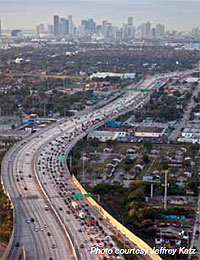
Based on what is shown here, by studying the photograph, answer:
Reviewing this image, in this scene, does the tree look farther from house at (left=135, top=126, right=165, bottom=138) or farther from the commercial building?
the commercial building

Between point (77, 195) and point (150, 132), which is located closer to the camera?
point (77, 195)

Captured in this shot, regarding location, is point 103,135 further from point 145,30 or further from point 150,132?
point 145,30

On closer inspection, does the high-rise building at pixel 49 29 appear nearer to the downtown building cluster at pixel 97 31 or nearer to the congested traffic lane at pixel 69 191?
the downtown building cluster at pixel 97 31

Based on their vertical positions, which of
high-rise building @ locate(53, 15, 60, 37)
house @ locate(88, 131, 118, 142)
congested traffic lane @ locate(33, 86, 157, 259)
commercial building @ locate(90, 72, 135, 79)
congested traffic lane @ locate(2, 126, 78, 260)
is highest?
high-rise building @ locate(53, 15, 60, 37)

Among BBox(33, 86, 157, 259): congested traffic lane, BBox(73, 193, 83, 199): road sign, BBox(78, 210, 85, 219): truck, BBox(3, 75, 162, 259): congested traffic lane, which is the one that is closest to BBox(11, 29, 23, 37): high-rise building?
BBox(3, 75, 162, 259): congested traffic lane

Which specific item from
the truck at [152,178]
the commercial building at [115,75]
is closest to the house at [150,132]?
the truck at [152,178]

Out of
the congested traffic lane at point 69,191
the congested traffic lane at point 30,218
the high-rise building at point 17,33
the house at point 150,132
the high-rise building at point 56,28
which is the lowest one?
the congested traffic lane at point 30,218

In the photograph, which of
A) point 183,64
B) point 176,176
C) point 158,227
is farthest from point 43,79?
point 158,227

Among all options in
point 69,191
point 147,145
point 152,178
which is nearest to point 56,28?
point 147,145
